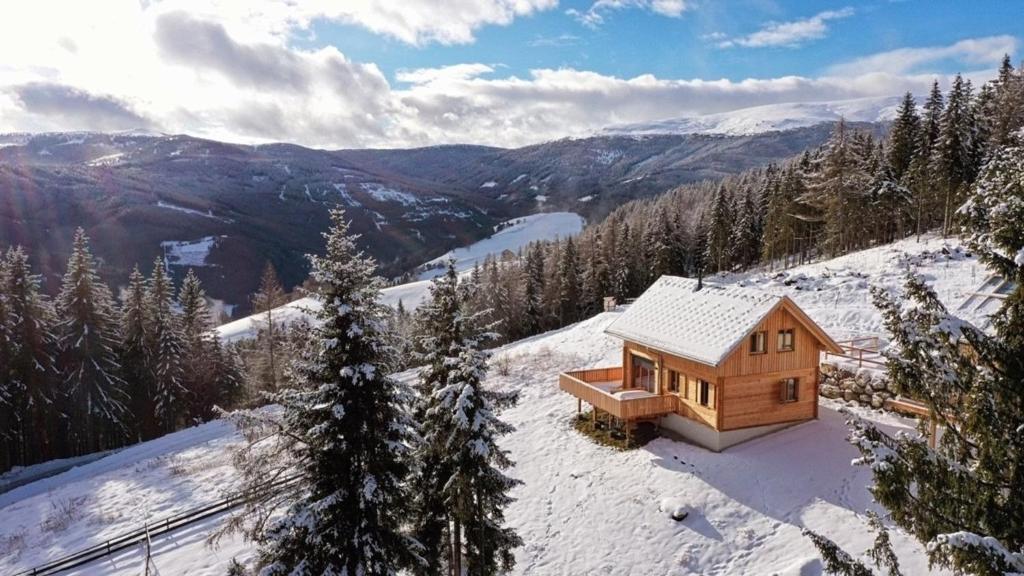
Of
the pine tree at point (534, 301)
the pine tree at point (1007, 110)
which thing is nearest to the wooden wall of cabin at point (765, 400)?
the pine tree at point (1007, 110)

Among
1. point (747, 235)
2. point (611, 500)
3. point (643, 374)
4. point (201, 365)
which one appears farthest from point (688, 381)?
point (747, 235)

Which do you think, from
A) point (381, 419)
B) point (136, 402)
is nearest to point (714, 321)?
point (381, 419)

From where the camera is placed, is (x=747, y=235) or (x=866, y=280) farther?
(x=747, y=235)

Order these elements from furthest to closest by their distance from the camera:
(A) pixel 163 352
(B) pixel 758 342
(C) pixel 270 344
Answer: (C) pixel 270 344 < (A) pixel 163 352 < (B) pixel 758 342

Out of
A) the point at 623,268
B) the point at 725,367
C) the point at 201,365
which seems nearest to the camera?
the point at 725,367

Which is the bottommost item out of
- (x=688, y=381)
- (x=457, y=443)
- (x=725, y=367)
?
(x=688, y=381)

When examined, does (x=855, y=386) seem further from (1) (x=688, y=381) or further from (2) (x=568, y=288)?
(2) (x=568, y=288)

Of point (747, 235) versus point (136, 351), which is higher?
point (747, 235)

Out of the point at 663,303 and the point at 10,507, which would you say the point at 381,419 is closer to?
the point at 663,303

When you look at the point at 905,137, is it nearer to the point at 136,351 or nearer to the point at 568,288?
the point at 568,288
